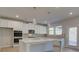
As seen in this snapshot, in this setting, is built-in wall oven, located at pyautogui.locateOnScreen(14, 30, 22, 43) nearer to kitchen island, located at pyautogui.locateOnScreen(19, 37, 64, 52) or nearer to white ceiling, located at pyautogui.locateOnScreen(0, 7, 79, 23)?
kitchen island, located at pyautogui.locateOnScreen(19, 37, 64, 52)

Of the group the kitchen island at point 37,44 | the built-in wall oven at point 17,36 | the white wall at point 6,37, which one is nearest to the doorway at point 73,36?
the kitchen island at point 37,44

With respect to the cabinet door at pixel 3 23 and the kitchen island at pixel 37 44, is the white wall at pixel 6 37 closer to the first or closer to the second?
the cabinet door at pixel 3 23

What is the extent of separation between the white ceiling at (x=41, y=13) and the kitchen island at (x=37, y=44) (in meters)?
0.27

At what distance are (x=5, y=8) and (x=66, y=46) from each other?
3.19 feet

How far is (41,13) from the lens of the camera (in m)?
1.30

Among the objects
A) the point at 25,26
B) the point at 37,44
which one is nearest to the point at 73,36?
the point at 37,44

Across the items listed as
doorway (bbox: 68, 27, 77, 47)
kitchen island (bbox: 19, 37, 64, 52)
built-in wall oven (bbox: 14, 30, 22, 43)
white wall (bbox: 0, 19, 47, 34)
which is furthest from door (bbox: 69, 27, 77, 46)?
built-in wall oven (bbox: 14, 30, 22, 43)

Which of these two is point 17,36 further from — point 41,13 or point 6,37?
point 41,13

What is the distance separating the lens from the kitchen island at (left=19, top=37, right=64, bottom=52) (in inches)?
51.5

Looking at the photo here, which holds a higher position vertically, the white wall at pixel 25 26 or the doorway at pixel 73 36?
the white wall at pixel 25 26

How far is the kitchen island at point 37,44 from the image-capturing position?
1309mm
